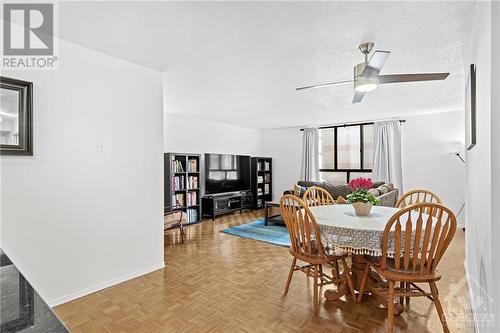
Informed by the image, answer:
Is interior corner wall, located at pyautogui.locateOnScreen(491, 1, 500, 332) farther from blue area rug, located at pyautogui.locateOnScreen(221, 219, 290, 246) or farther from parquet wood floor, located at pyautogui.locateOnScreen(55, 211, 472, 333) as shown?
blue area rug, located at pyautogui.locateOnScreen(221, 219, 290, 246)

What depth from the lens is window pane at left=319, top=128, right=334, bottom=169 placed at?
22.9ft

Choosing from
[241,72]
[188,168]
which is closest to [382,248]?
[241,72]

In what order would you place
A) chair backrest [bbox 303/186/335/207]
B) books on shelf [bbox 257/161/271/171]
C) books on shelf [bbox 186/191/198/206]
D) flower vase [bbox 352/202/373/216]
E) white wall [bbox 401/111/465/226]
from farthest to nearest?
books on shelf [bbox 257/161/271/171]
books on shelf [bbox 186/191/198/206]
white wall [bbox 401/111/465/226]
chair backrest [bbox 303/186/335/207]
flower vase [bbox 352/202/373/216]

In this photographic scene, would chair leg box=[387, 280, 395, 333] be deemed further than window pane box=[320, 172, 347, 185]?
No

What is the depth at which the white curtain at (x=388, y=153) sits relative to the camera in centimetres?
577

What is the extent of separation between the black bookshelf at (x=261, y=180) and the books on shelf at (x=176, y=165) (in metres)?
2.37

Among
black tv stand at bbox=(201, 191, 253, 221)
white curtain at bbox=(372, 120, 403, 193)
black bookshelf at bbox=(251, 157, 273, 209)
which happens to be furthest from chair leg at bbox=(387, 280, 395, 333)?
black bookshelf at bbox=(251, 157, 273, 209)

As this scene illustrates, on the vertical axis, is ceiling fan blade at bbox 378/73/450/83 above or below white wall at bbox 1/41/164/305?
above

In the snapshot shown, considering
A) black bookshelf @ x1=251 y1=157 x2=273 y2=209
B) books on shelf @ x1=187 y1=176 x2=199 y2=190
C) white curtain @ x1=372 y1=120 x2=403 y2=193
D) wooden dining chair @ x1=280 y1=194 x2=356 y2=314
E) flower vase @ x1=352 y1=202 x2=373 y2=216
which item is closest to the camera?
wooden dining chair @ x1=280 y1=194 x2=356 y2=314

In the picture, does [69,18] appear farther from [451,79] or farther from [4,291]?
[451,79]

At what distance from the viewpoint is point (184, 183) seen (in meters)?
5.30

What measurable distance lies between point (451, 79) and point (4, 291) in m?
4.49

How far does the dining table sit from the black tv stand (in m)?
3.55

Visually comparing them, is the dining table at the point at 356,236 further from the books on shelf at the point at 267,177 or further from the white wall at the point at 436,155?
the books on shelf at the point at 267,177
